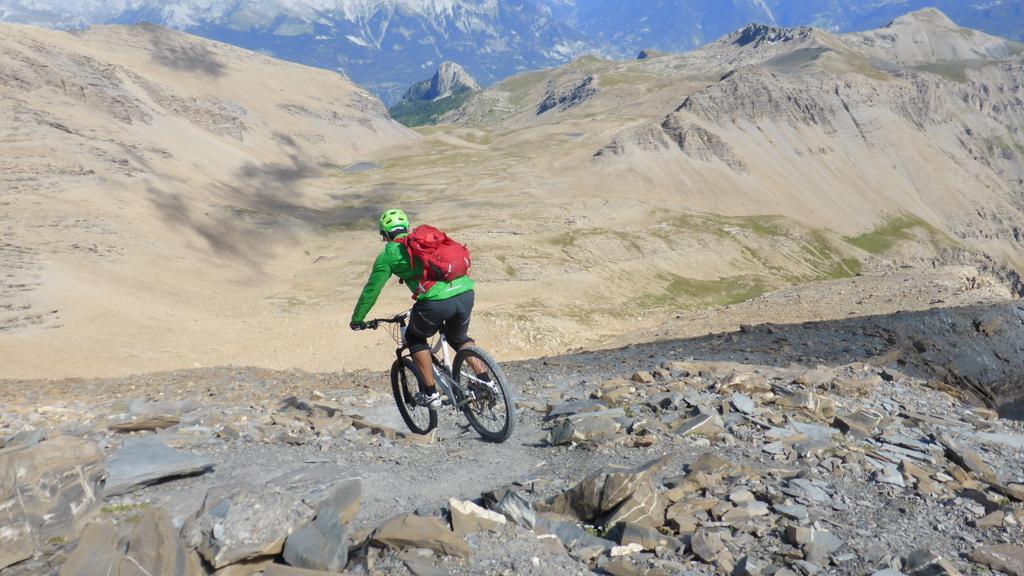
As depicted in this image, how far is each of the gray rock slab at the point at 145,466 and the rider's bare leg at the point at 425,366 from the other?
10.1ft

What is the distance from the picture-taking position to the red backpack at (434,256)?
8688 mm

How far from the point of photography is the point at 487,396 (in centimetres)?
957

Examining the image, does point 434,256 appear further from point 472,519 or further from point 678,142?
point 678,142

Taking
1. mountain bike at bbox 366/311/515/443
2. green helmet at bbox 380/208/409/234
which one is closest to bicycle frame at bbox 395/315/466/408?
mountain bike at bbox 366/311/515/443

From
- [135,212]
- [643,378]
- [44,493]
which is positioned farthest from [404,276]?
[135,212]

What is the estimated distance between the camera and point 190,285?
45094 mm

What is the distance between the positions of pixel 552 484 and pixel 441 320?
275 cm

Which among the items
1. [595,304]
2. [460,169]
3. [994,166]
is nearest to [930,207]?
[994,166]

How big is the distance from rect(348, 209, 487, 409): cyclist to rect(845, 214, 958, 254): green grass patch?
11258 centimetres

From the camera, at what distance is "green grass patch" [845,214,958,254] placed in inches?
4321

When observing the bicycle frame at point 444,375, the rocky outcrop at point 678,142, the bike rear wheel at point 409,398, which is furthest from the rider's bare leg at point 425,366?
the rocky outcrop at point 678,142

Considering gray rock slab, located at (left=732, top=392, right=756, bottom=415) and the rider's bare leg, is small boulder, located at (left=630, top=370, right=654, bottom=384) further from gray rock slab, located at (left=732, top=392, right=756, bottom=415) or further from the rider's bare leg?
the rider's bare leg

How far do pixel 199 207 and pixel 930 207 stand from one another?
486 ft

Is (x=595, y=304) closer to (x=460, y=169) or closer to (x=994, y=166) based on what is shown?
(x=460, y=169)
